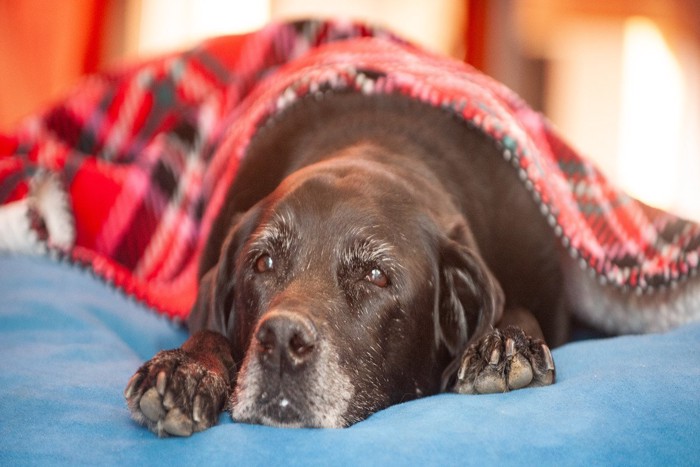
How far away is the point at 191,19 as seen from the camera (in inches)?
220

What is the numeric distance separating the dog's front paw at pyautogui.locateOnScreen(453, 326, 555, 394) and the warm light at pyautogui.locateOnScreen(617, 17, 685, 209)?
174 inches

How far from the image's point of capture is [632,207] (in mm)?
2746

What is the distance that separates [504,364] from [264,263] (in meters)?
0.68

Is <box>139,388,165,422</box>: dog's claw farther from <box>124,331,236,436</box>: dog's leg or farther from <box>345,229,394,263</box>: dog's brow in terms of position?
<box>345,229,394,263</box>: dog's brow

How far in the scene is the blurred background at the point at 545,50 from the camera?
205 inches

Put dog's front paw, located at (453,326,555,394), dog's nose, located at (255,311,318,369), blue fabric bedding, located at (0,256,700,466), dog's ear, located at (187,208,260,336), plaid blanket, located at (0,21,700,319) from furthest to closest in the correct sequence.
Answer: plaid blanket, located at (0,21,700,319) < dog's ear, located at (187,208,260,336) < dog's front paw, located at (453,326,555,394) < dog's nose, located at (255,311,318,369) < blue fabric bedding, located at (0,256,700,466)

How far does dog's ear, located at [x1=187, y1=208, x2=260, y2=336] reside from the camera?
86.2 inches

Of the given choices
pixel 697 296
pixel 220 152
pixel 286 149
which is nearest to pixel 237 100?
pixel 220 152

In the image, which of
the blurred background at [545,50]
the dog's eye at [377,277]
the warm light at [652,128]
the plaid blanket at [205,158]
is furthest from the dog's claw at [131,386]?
the warm light at [652,128]

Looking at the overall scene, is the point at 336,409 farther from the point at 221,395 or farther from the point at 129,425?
the point at 129,425

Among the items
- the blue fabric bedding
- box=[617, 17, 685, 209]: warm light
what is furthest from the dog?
box=[617, 17, 685, 209]: warm light

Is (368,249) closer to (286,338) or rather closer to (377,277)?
(377,277)

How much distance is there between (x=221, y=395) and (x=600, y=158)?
482 centimetres

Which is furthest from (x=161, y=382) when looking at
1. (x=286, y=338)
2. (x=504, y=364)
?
(x=504, y=364)
